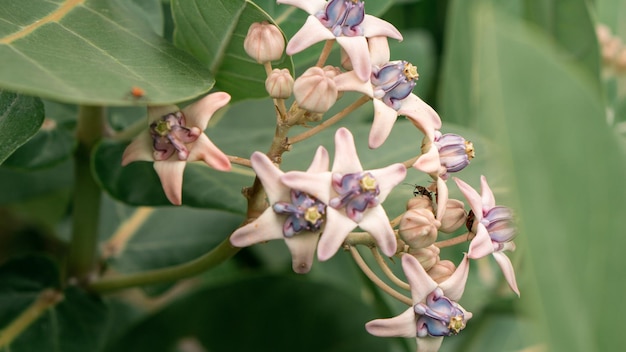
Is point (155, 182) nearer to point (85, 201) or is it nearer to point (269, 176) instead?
point (85, 201)

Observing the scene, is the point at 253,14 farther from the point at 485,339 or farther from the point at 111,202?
the point at 485,339

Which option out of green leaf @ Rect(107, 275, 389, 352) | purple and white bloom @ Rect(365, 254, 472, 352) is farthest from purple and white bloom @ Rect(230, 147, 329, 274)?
green leaf @ Rect(107, 275, 389, 352)

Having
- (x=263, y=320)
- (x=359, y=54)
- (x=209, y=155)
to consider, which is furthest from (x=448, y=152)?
(x=263, y=320)

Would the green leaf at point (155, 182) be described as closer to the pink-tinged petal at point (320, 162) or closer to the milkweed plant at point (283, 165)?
the milkweed plant at point (283, 165)

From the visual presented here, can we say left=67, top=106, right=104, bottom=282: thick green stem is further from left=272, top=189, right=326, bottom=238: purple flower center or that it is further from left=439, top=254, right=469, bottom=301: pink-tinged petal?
left=439, top=254, right=469, bottom=301: pink-tinged petal

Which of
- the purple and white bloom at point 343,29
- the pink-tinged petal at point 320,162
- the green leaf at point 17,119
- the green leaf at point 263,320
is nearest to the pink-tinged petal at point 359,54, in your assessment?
the purple and white bloom at point 343,29

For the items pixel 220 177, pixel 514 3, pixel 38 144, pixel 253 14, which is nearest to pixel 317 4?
pixel 253 14
